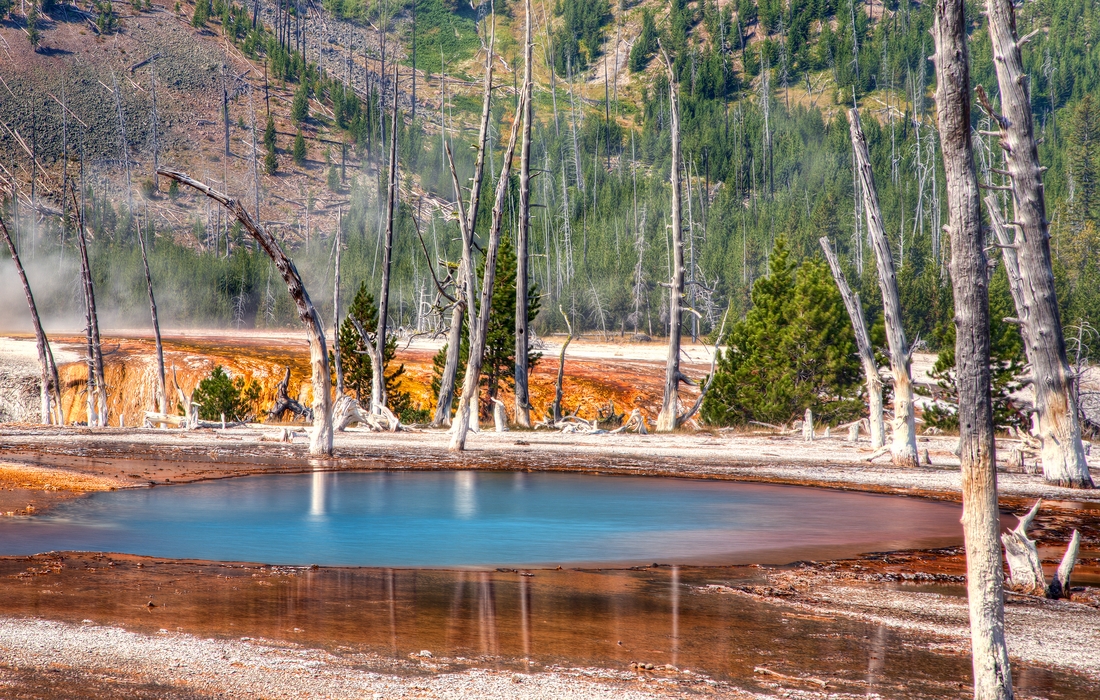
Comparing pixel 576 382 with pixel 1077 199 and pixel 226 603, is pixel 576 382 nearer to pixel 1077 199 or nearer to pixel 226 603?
pixel 226 603

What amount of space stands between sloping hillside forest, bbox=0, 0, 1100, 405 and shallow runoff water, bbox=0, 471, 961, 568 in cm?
4174

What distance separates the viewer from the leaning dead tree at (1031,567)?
9.62 m

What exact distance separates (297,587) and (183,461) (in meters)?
12.6

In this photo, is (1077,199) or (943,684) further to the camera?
(1077,199)

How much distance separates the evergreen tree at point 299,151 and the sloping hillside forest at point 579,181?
339 mm

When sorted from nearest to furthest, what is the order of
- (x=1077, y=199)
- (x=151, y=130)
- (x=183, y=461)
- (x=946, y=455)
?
(x=183, y=461)
(x=946, y=455)
(x=1077, y=199)
(x=151, y=130)

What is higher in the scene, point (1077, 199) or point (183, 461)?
point (1077, 199)

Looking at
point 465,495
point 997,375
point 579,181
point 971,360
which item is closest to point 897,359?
point 997,375

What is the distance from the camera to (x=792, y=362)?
31.5 m

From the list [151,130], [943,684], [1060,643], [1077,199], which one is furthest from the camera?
[151,130]

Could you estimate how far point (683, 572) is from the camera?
1082 centimetres

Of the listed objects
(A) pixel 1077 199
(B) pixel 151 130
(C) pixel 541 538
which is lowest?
Answer: (C) pixel 541 538

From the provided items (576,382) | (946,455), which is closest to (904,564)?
(946,455)

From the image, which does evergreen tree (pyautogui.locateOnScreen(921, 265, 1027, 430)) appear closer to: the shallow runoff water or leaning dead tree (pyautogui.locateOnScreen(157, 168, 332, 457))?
the shallow runoff water
